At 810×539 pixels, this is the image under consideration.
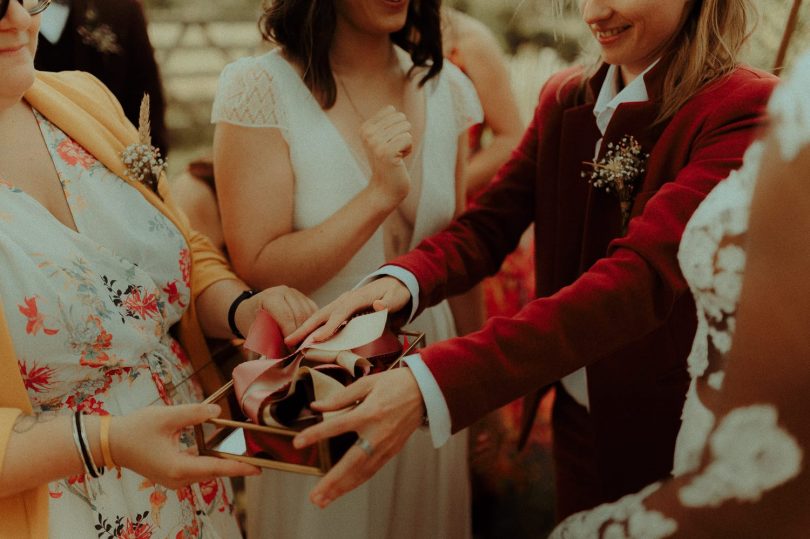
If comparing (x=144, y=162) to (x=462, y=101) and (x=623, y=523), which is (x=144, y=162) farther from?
(x=623, y=523)

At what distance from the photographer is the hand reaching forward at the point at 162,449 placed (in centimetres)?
98

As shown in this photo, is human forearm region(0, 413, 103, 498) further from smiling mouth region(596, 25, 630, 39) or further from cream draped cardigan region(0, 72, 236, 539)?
smiling mouth region(596, 25, 630, 39)

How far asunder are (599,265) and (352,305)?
392 mm

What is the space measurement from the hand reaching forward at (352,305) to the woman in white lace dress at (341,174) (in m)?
0.18

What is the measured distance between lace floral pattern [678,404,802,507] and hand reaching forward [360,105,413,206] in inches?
29.7

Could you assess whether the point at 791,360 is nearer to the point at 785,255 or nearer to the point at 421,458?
the point at 785,255

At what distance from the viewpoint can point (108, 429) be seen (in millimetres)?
1022

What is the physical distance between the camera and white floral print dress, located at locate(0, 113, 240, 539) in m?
1.08

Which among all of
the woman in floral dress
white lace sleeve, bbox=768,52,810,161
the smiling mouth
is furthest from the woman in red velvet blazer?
white lace sleeve, bbox=768,52,810,161

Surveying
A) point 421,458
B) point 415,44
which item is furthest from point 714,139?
point 421,458

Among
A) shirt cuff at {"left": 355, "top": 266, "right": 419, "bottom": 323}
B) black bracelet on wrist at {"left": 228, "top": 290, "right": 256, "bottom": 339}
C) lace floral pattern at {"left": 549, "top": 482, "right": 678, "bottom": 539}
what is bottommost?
lace floral pattern at {"left": 549, "top": 482, "right": 678, "bottom": 539}

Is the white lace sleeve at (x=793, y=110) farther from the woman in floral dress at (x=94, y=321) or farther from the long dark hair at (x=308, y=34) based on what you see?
the long dark hair at (x=308, y=34)

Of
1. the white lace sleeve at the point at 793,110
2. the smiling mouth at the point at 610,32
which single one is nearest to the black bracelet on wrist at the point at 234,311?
the smiling mouth at the point at 610,32

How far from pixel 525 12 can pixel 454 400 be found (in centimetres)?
156
